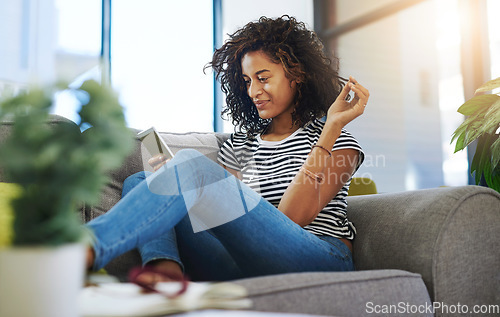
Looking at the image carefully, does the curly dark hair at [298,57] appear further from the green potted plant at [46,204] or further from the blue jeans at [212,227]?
the green potted plant at [46,204]

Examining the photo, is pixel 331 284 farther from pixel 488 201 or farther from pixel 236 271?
pixel 488 201

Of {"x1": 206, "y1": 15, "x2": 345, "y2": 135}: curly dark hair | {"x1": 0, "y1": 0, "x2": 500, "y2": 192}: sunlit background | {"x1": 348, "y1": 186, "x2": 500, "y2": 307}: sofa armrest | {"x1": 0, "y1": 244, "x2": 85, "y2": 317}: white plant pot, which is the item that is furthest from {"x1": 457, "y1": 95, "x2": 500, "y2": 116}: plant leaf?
{"x1": 0, "y1": 244, "x2": 85, "y2": 317}: white plant pot

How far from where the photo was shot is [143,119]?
3.55 m

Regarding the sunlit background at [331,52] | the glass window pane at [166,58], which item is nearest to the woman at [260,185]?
the sunlit background at [331,52]

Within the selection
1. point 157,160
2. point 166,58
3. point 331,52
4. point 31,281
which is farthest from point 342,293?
point 166,58

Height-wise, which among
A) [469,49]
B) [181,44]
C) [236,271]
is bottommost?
[236,271]

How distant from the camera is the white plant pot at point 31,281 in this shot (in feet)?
1.55

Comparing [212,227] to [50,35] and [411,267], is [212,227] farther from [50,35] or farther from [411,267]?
[50,35]

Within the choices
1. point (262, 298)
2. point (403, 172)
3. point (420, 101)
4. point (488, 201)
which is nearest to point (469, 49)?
point (420, 101)

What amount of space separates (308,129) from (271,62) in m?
0.24

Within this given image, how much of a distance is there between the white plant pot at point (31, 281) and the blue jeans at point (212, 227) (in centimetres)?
26

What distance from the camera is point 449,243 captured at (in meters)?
0.98

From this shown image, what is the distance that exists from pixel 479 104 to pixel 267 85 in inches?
26.9

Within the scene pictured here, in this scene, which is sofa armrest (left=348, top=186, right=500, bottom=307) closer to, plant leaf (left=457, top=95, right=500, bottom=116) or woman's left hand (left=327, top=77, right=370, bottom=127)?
woman's left hand (left=327, top=77, right=370, bottom=127)
